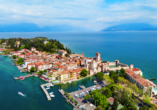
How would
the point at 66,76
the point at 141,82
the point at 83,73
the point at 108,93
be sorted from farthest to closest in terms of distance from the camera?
the point at 83,73 → the point at 66,76 → the point at 141,82 → the point at 108,93

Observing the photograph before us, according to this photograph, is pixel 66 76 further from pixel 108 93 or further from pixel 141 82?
pixel 141 82

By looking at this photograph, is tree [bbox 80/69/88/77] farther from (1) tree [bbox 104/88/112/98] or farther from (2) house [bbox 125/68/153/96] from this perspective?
(1) tree [bbox 104/88/112/98]

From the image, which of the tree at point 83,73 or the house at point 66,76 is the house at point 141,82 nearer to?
the tree at point 83,73

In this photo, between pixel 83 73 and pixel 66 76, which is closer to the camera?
pixel 66 76

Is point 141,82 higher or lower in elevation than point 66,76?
higher

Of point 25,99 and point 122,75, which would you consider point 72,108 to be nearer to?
point 25,99

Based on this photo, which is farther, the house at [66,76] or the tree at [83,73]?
the tree at [83,73]

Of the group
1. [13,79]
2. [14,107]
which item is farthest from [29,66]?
[14,107]

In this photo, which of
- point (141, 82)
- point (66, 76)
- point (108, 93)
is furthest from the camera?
point (66, 76)

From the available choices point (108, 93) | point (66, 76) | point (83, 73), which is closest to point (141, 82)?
point (108, 93)

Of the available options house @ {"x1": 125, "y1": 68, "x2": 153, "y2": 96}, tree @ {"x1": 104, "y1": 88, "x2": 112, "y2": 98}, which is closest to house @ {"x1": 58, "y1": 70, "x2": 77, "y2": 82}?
tree @ {"x1": 104, "y1": 88, "x2": 112, "y2": 98}

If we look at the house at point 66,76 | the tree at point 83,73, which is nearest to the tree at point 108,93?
the house at point 66,76

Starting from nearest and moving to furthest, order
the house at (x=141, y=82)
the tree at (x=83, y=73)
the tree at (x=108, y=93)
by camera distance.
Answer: the tree at (x=108, y=93)
the house at (x=141, y=82)
the tree at (x=83, y=73)
